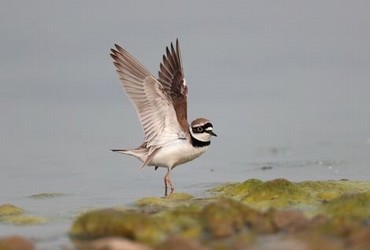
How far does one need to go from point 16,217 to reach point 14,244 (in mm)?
2015

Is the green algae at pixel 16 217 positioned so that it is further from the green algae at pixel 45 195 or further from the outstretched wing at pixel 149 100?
the outstretched wing at pixel 149 100

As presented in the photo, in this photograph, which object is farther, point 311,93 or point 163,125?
point 311,93

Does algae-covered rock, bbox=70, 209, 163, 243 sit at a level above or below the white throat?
below

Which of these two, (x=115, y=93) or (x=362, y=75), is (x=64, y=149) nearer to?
(x=115, y=93)

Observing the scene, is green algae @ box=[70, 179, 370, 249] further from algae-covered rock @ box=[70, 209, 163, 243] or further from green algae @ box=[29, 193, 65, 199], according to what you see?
green algae @ box=[29, 193, 65, 199]

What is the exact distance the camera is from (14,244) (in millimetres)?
6660

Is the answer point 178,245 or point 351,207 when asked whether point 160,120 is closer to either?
point 351,207

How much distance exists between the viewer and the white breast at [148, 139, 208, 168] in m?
11.4

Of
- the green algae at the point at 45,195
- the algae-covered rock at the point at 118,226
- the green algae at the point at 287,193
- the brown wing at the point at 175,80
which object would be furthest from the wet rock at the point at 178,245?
the brown wing at the point at 175,80

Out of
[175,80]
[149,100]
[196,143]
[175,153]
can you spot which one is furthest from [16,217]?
[175,80]

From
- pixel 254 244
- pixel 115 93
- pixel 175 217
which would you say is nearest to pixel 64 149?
pixel 115 93

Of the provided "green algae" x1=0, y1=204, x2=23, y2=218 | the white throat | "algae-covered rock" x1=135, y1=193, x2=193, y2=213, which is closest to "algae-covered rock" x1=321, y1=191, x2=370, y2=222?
"algae-covered rock" x1=135, y1=193, x2=193, y2=213

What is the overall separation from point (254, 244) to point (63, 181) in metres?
5.25

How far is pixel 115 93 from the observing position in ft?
55.2
